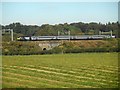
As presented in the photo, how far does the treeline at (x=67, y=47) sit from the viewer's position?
8800 millimetres

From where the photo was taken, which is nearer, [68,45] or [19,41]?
[19,41]

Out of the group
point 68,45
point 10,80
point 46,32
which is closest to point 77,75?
point 10,80

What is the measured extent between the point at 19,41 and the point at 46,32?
248 centimetres

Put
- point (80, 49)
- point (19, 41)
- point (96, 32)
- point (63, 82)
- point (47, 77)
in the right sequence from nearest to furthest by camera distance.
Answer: point (63, 82) → point (47, 77) → point (19, 41) → point (80, 49) → point (96, 32)

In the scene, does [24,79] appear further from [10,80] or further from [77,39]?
[77,39]

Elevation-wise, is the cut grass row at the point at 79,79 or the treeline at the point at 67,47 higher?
the treeline at the point at 67,47

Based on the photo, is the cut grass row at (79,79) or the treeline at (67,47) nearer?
the cut grass row at (79,79)

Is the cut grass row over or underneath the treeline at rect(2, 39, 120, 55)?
underneath

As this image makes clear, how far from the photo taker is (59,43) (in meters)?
10.9

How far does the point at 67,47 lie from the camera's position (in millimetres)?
10375

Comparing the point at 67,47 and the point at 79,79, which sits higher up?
the point at 67,47

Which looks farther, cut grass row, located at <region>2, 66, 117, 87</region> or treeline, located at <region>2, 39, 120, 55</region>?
treeline, located at <region>2, 39, 120, 55</region>

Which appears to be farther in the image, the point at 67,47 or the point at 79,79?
the point at 67,47

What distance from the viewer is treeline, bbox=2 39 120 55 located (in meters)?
8.80
